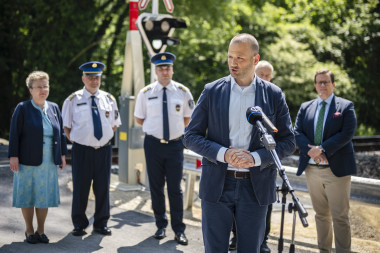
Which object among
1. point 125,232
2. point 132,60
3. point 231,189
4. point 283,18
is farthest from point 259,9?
point 231,189

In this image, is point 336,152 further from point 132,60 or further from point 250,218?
point 132,60

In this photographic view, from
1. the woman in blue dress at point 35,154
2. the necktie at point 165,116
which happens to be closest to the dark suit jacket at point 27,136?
the woman in blue dress at point 35,154

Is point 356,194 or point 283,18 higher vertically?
point 283,18

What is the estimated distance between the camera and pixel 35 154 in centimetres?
597

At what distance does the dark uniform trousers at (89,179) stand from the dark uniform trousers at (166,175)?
23.0 inches

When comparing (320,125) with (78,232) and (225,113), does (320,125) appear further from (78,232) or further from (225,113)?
(78,232)

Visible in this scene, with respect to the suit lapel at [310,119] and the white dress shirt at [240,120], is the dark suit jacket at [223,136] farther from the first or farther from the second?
the suit lapel at [310,119]

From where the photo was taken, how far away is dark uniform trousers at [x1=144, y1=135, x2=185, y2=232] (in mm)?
6535

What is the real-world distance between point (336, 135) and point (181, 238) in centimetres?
222

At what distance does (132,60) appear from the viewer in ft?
31.4

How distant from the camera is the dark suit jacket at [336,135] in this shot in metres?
5.51

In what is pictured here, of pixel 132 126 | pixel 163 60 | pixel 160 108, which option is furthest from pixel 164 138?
pixel 132 126

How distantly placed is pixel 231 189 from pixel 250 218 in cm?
26

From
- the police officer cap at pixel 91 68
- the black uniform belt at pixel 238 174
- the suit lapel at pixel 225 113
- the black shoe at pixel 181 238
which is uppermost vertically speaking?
the police officer cap at pixel 91 68
